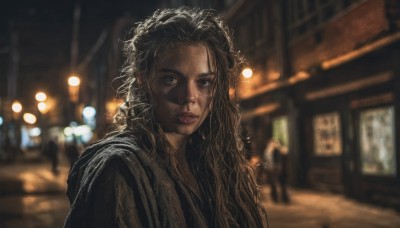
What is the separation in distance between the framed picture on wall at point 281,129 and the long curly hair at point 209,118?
52.4 ft

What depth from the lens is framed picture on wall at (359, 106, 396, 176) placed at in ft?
39.2

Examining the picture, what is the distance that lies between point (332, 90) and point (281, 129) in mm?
4395

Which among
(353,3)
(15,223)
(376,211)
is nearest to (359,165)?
(376,211)

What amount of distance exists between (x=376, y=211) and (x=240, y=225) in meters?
10.8

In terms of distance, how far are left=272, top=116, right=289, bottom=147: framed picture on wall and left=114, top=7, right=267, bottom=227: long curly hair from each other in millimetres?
15962

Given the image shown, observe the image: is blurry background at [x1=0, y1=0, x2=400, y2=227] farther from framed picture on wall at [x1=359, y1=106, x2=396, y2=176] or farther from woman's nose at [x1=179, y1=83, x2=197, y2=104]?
woman's nose at [x1=179, y1=83, x2=197, y2=104]

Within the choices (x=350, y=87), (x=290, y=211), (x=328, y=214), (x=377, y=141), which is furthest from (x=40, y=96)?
(x=377, y=141)

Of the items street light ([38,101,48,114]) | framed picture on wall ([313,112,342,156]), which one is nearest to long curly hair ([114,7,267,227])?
framed picture on wall ([313,112,342,156])

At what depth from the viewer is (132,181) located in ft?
4.24

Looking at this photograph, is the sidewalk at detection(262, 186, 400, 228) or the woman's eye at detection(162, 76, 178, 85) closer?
the woman's eye at detection(162, 76, 178, 85)

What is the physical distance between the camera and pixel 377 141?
1257 cm

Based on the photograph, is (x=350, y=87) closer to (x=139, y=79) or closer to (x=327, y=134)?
(x=327, y=134)

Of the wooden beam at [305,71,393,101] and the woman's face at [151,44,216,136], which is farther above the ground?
the wooden beam at [305,71,393,101]

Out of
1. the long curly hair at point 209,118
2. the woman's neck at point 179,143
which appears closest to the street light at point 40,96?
the long curly hair at point 209,118
